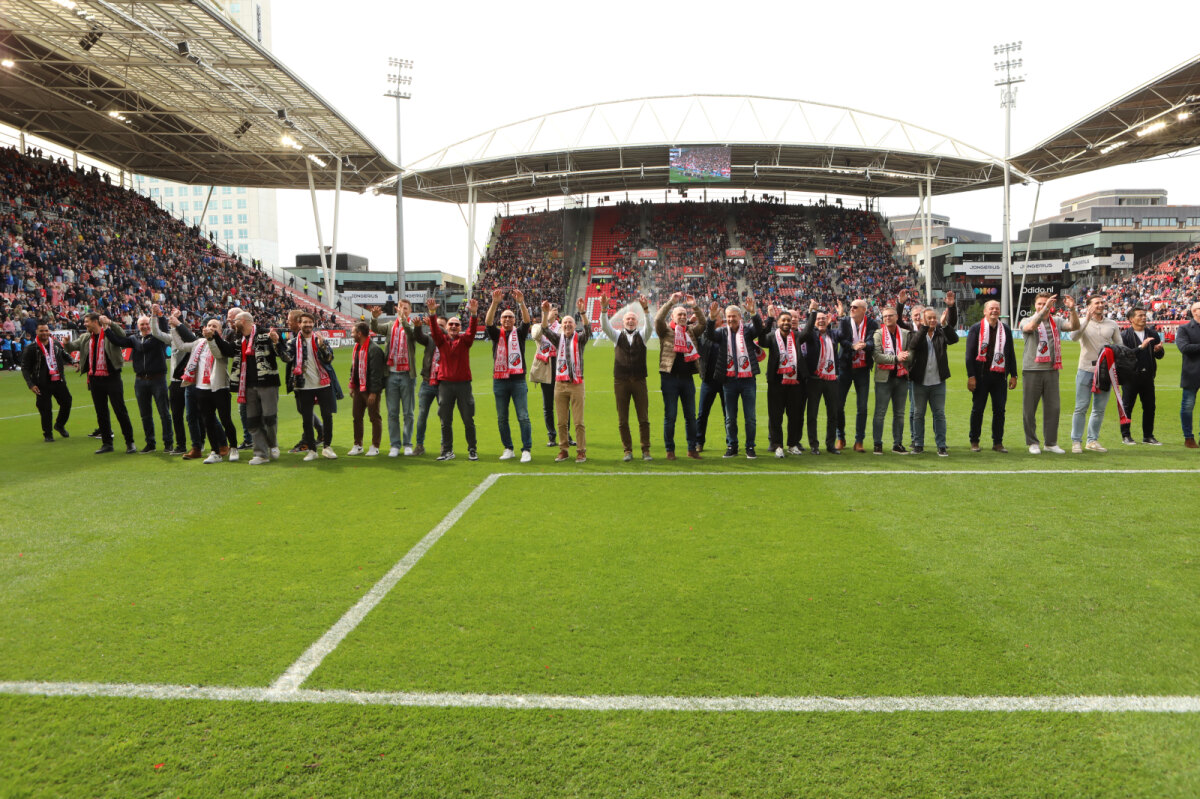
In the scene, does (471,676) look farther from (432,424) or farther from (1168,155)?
(1168,155)

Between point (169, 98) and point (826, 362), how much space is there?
31.8 m

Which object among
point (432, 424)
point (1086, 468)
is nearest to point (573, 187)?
point (432, 424)

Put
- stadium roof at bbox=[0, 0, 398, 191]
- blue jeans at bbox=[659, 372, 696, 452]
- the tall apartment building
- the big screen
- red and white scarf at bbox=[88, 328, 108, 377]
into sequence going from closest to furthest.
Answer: blue jeans at bbox=[659, 372, 696, 452] < red and white scarf at bbox=[88, 328, 108, 377] < stadium roof at bbox=[0, 0, 398, 191] < the big screen < the tall apartment building

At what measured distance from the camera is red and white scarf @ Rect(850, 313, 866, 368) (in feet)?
28.7

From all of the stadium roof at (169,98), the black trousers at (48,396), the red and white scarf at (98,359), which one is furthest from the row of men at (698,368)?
the stadium roof at (169,98)

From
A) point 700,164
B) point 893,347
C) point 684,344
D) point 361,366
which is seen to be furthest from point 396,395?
point 700,164

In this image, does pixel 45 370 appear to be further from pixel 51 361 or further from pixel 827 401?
pixel 827 401

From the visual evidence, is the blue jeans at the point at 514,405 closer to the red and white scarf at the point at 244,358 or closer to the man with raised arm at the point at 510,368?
the man with raised arm at the point at 510,368

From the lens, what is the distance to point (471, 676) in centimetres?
338

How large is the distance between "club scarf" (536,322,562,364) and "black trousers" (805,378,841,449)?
316cm

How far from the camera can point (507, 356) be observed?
8.52 meters

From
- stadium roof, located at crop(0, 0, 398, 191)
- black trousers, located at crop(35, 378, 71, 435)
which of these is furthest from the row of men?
stadium roof, located at crop(0, 0, 398, 191)

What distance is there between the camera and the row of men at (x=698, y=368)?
848 centimetres

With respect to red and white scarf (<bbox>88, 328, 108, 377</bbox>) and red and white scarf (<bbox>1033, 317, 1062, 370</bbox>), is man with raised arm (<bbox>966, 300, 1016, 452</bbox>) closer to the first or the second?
red and white scarf (<bbox>1033, 317, 1062, 370</bbox>)
